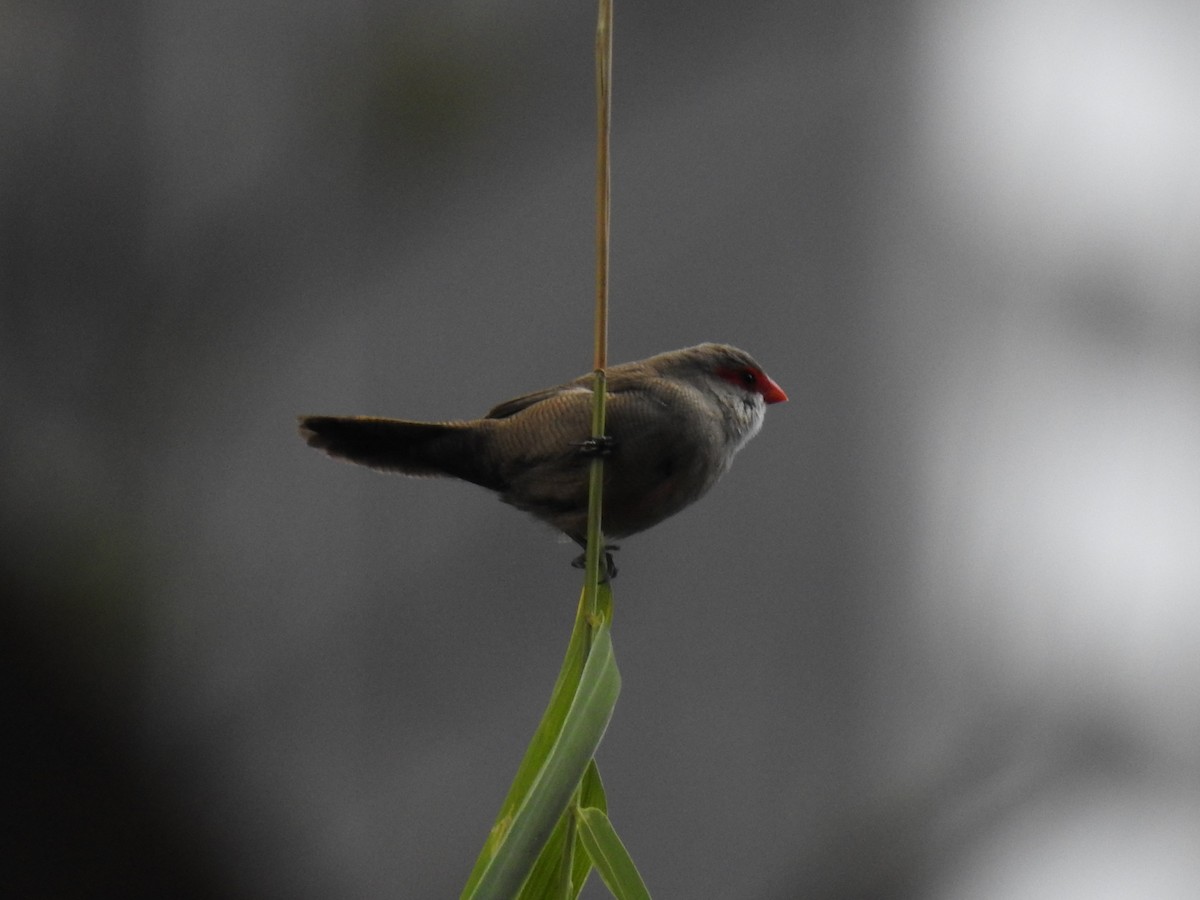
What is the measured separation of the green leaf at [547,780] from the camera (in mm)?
896

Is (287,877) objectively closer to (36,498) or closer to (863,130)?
(36,498)

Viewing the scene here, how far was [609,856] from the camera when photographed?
1.00 m

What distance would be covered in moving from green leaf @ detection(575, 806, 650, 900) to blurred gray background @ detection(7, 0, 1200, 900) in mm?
3095

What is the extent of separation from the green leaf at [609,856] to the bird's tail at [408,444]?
3.09ft

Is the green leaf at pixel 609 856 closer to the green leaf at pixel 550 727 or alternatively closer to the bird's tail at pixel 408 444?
the green leaf at pixel 550 727

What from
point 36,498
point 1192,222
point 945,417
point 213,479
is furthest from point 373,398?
point 1192,222

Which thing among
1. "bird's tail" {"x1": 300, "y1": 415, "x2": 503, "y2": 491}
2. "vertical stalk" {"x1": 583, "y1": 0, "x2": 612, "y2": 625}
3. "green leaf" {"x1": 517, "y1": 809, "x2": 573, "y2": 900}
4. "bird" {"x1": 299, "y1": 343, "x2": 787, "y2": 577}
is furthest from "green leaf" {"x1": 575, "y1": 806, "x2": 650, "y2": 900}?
"bird's tail" {"x1": 300, "y1": 415, "x2": 503, "y2": 491}

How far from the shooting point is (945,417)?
21.1ft

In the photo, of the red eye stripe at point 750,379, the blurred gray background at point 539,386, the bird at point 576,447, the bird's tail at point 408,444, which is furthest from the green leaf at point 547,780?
the blurred gray background at point 539,386

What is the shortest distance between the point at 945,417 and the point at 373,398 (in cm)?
285

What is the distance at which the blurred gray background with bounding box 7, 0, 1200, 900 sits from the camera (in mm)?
4195

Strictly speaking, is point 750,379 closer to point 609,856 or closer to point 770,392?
point 770,392

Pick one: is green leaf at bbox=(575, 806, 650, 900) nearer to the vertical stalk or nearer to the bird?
the vertical stalk

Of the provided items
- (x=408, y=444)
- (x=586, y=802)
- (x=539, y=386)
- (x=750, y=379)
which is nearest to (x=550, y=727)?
(x=586, y=802)
